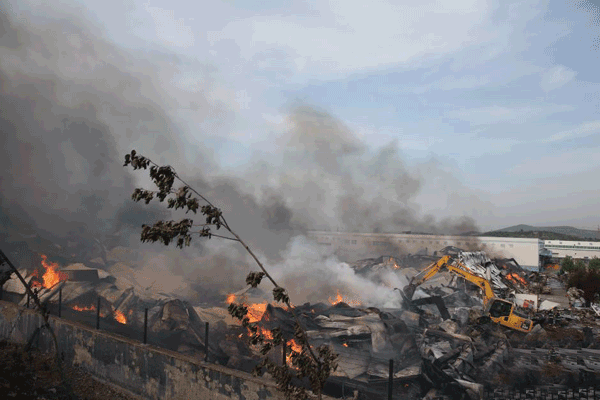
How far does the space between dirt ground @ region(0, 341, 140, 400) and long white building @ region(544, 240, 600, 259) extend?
256 ft

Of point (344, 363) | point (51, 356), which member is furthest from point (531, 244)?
point (51, 356)

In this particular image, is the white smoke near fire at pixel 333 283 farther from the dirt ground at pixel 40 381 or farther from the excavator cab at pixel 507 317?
the dirt ground at pixel 40 381

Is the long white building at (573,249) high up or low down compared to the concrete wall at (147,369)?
down

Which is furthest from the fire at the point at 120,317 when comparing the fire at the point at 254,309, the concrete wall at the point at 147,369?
the fire at the point at 254,309

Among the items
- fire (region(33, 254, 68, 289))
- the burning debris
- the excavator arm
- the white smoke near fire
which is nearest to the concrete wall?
the burning debris

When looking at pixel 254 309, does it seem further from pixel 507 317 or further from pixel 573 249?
pixel 573 249

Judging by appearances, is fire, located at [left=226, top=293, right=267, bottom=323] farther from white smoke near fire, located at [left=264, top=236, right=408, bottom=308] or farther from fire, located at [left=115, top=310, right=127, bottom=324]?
fire, located at [left=115, top=310, right=127, bottom=324]

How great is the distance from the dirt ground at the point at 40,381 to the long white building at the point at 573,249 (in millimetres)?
77976

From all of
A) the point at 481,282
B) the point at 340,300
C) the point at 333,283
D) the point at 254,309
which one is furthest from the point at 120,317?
the point at 481,282

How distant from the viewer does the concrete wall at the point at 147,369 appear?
22.4 ft

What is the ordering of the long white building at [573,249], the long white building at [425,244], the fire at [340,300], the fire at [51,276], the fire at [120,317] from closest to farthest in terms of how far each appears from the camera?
the fire at [120,317]
the fire at [51,276]
the fire at [340,300]
the long white building at [425,244]
the long white building at [573,249]

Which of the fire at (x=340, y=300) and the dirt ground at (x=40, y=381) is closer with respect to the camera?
the dirt ground at (x=40, y=381)

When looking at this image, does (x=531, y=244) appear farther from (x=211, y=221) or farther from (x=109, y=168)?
(x=211, y=221)

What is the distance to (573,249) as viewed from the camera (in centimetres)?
7025
